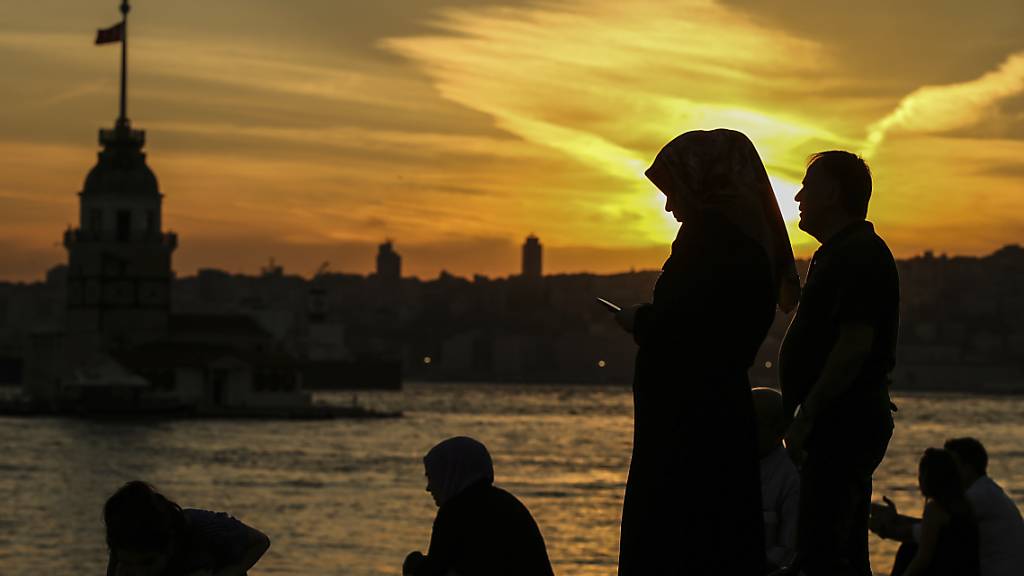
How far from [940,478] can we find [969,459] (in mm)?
733

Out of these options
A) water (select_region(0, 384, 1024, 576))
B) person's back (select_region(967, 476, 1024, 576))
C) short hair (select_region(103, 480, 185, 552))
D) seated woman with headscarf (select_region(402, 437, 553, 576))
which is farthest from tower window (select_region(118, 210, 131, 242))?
short hair (select_region(103, 480, 185, 552))

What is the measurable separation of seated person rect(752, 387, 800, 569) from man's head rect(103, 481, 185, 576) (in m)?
1.76

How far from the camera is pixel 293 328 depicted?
554 ft

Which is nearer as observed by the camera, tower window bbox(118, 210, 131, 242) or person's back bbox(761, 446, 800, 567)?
person's back bbox(761, 446, 800, 567)

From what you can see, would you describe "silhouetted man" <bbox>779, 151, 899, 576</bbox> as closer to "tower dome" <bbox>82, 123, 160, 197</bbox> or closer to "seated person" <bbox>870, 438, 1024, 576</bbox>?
"seated person" <bbox>870, 438, 1024, 576</bbox>

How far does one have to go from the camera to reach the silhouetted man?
5.07 m

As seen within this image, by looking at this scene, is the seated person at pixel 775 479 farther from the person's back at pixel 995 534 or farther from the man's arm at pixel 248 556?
the person's back at pixel 995 534

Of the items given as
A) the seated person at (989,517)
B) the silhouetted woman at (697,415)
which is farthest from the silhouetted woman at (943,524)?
the silhouetted woman at (697,415)

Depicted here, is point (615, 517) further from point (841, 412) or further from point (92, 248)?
point (92, 248)

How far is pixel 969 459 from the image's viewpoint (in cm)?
761

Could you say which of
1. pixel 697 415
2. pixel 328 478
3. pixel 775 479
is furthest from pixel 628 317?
pixel 328 478

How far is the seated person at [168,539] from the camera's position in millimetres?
4574

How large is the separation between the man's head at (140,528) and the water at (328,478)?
30.9m

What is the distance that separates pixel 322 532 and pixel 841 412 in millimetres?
41309
